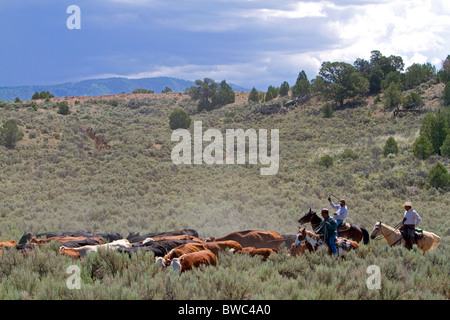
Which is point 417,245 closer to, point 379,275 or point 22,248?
point 379,275

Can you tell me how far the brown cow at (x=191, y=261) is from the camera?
686 cm

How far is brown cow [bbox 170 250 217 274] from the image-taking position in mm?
6864

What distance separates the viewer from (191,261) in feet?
22.9

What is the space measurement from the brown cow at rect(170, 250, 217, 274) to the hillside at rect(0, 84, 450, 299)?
0.40 m

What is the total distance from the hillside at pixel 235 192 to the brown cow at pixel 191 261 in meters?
0.40

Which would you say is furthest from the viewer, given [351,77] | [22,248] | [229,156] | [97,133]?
[351,77]

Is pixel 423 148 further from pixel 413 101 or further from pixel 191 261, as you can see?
pixel 191 261

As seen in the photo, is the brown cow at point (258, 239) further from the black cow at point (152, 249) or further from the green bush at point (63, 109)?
the green bush at point (63, 109)

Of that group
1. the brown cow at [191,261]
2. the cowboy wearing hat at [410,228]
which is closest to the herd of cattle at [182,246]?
the brown cow at [191,261]

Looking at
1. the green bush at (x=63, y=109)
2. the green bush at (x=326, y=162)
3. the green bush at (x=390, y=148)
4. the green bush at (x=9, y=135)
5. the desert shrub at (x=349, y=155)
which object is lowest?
the green bush at (x=326, y=162)

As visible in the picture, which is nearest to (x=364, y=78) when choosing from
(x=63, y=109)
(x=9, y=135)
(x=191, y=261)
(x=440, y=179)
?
(x=440, y=179)
